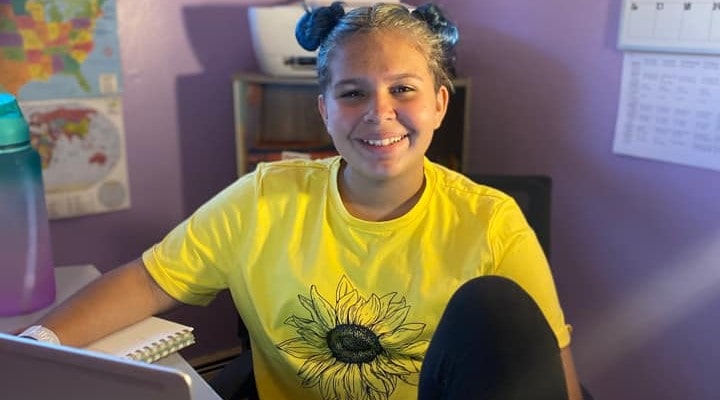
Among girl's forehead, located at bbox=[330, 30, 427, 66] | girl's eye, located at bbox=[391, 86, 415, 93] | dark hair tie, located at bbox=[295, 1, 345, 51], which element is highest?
dark hair tie, located at bbox=[295, 1, 345, 51]

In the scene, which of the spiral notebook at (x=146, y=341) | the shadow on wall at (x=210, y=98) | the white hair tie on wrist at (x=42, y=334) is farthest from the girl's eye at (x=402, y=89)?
the shadow on wall at (x=210, y=98)

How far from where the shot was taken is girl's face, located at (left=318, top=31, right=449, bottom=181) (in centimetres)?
105

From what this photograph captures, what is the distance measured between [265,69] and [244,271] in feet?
2.36

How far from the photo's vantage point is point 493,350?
80 centimetres

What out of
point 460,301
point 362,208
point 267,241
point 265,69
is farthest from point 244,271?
→ point 265,69

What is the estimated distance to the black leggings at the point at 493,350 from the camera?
2.55 feet

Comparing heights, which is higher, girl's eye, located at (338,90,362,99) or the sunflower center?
girl's eye, located at (338,90,362,99)

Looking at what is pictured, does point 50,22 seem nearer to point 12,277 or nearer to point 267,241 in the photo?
point 12,277

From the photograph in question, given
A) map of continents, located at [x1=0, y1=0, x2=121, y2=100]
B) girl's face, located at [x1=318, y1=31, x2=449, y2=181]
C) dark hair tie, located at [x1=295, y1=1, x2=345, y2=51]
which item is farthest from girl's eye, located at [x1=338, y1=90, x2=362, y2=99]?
map of continents, located at [x1=0, y1=0, x2=121, y2=100]

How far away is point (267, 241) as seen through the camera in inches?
44.6

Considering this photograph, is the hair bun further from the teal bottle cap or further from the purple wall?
the teal bottle cap

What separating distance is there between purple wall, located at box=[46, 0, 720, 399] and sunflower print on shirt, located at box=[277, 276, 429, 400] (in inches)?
27.3

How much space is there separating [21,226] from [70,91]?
0.52 meters

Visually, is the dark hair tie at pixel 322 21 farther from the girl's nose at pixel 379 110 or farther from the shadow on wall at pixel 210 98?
Result: the shadow on wall at pixel 210 98
